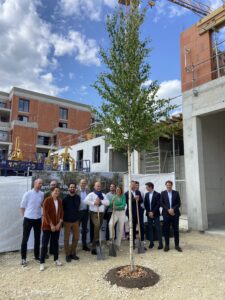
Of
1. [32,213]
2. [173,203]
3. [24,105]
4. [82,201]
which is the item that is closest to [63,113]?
[24,105]

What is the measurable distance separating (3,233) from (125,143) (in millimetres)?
3932

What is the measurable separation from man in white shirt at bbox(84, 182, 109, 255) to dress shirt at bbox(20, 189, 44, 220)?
1.19 metres

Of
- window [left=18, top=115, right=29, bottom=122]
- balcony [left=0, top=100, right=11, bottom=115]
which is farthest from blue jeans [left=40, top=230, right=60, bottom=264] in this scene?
balcony [left=0, top=100, right=11, bottom=115]

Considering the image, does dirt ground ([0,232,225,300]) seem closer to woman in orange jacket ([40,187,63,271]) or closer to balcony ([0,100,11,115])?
woman in orange jacket ([40,187,63,271])

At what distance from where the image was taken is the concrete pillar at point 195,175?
30.3 feet

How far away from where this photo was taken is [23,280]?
459cm

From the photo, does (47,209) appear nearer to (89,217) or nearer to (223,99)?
(89,217)

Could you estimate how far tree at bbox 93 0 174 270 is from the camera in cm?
515

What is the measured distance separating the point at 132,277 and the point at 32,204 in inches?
107

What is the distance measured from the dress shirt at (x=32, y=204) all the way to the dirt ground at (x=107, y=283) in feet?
3.52

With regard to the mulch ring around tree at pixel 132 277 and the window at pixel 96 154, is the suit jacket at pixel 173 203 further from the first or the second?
the window at pixel 96 154

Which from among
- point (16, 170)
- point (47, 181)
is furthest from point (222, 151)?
point (16, 170)

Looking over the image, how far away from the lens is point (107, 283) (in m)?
4.43

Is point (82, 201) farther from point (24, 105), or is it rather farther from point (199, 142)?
point (24, 105)
